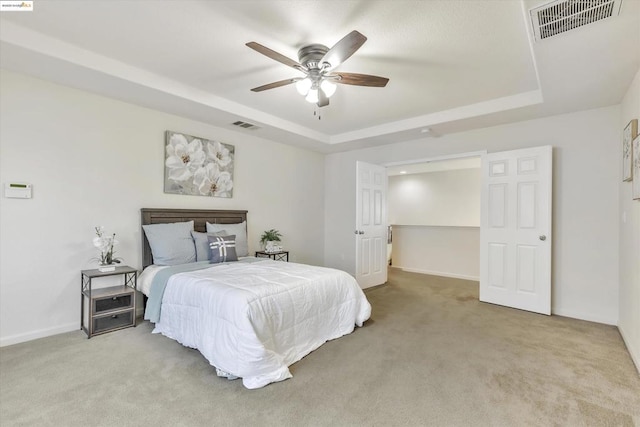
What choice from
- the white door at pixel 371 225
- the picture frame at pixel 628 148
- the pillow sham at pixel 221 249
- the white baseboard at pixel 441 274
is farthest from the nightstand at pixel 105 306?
the white baseboard at pixel 441 274

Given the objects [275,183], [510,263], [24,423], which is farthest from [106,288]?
[510,263]

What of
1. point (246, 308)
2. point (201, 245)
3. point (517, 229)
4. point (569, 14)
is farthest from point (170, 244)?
point (517, 229)

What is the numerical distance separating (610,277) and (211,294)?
426cm

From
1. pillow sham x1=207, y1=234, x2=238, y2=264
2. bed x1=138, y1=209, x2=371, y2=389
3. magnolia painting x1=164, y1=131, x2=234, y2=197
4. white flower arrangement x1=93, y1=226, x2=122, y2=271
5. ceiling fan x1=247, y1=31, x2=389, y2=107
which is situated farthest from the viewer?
magnolia painting x1=164, y1=131, x2=234, y2=197

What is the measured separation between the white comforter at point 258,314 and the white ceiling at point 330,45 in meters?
1.98

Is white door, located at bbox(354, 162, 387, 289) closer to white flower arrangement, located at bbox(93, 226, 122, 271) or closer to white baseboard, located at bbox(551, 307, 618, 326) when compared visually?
white baseboard, located at bbox(551, 307, 618, 326)

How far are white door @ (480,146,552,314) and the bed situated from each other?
2.14 metres

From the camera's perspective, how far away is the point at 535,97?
11.0 ft

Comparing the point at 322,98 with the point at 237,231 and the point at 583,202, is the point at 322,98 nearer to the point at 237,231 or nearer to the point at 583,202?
the point at 237,231

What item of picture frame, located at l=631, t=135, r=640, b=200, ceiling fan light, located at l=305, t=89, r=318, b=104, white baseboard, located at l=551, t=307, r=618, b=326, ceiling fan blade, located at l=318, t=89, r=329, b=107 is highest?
ceiling fan blade, located at l=318, t=89, r=329, b=107

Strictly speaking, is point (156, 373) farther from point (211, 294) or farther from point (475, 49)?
point (475, 49)

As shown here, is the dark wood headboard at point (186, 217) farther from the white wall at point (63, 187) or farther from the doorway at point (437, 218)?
the doorway at point (437, 218)

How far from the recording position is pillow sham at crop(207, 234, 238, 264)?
139 inches

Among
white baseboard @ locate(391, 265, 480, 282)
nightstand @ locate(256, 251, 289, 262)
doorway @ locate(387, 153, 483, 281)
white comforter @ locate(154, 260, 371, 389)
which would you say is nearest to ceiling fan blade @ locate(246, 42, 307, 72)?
white comforter @ locate(154, 260, 371, 389)
